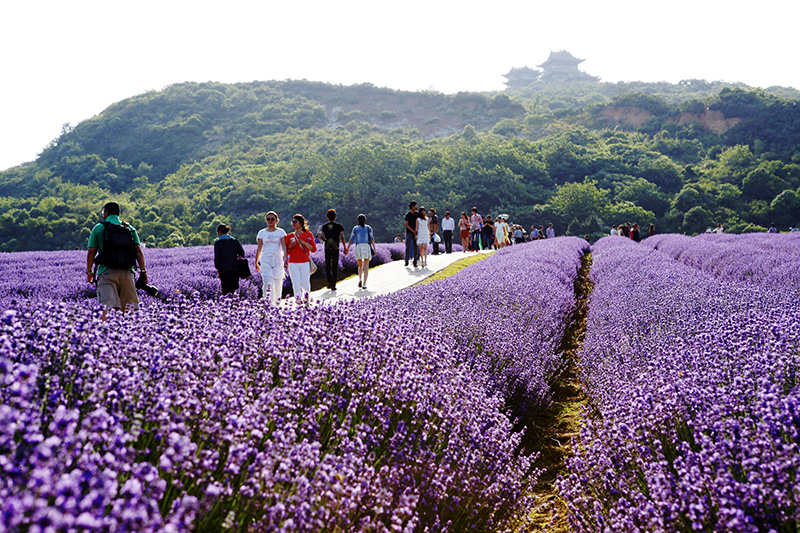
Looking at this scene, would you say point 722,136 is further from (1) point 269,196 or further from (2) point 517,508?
(2) point 517,508

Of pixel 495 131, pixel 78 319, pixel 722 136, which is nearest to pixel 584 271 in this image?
pixel 78 319

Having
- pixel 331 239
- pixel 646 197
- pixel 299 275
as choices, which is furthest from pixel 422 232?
pixel 646 197

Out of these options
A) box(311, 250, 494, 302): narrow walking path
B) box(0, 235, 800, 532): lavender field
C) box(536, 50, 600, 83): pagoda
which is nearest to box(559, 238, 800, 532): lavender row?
box(0, 235, 800, 532): lavender field

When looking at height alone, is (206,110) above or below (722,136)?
above

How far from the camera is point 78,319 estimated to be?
2381 mm

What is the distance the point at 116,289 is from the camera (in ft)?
18.4

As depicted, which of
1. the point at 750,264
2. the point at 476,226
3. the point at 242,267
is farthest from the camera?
the point at 476,226

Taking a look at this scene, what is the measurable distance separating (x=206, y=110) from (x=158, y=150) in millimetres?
18030

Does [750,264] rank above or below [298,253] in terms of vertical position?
below

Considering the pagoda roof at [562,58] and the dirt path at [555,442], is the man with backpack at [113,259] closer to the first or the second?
the dirt path at [555,442]

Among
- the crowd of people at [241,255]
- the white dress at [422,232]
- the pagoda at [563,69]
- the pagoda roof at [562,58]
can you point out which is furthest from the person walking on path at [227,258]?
the pagoda roof at [562,58]

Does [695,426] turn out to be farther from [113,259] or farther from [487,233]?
[487,233]

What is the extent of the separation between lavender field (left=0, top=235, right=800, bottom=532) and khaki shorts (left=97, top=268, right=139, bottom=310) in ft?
8.55

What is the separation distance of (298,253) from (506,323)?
4450 mm
